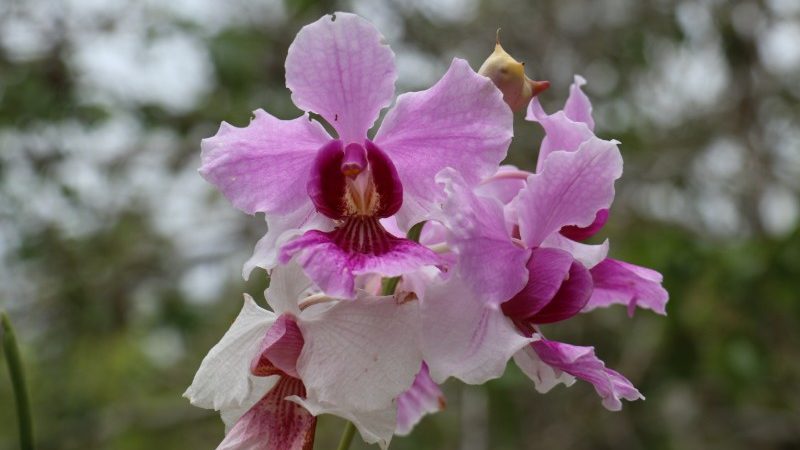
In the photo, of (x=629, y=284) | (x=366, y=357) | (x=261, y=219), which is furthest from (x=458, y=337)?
(x=261, y=219)

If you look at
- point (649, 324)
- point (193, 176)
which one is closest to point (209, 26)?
point (193, 176)

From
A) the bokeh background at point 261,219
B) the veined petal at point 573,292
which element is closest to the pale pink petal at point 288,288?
the veined petal at point 573,292

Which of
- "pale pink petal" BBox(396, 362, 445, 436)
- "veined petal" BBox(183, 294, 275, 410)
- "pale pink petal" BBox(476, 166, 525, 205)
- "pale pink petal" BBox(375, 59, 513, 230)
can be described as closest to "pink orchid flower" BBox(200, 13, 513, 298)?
"pale pink petal" BBox(375, 59, 513, 230)

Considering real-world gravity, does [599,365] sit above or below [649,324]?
above

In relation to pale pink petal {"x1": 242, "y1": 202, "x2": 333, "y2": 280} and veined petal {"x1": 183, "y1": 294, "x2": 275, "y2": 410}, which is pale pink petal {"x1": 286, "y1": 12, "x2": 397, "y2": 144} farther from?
veined petal {"x1": 183, "y1": 294, "x2": 275, "y2": 410}

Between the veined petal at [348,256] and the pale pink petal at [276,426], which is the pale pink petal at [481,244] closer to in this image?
the veined petal at [348,256]

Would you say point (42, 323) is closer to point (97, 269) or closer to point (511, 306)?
point (97, 269)
